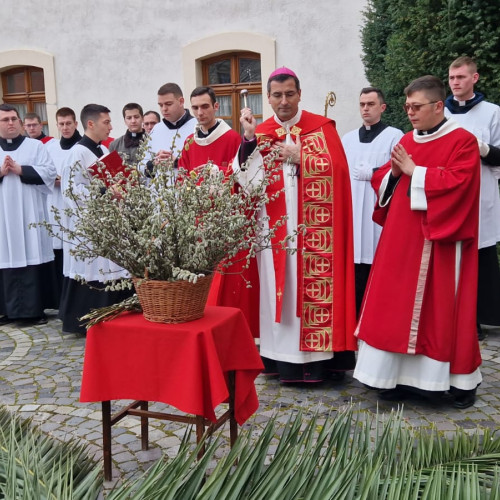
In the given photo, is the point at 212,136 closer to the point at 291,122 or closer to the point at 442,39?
the point at 291,122

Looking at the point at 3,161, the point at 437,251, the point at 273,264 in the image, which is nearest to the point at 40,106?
the point at 3,161

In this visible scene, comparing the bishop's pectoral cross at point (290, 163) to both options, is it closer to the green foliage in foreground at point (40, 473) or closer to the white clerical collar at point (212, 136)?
the white clerical collar at point (212, 136)

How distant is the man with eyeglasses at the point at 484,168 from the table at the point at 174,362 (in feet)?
9.88

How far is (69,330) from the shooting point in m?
5.86

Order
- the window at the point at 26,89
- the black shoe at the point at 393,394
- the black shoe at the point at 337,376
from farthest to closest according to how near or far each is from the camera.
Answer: the window at the point at 26,89
the black shoe at the point at 337,376
the black shoe at the point at 393,394

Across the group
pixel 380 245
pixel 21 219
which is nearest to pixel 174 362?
pixel 380 245

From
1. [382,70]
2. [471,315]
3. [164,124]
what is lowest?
[471,315]

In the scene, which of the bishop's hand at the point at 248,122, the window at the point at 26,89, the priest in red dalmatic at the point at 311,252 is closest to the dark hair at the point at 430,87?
the priest in red dalmatic at the point at 311,252

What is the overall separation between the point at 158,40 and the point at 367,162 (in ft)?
16.8

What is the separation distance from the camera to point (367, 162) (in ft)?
19.9

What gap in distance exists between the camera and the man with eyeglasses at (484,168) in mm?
5199

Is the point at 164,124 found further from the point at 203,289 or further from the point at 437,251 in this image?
the point at 203,289

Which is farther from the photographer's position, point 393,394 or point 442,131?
point 393,394

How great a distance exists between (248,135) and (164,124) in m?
2.57
